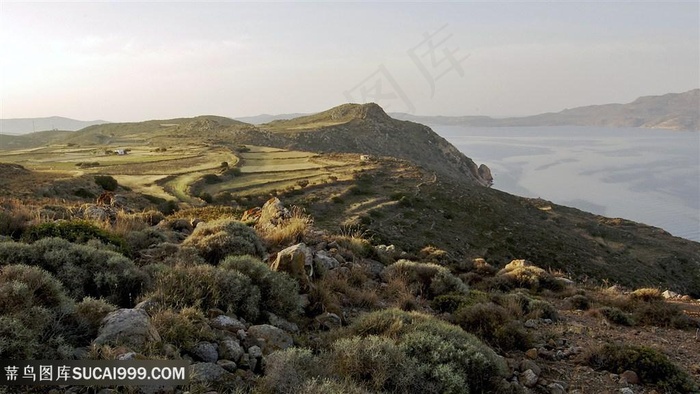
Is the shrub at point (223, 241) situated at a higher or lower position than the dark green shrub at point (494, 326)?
higher

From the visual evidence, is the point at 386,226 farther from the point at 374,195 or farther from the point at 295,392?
the point at 295,392

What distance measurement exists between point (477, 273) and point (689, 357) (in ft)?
20.4

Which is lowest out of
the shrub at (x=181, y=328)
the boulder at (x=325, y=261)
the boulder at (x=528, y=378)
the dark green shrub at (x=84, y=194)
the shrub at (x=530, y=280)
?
the shrub at (x=530, y=280)

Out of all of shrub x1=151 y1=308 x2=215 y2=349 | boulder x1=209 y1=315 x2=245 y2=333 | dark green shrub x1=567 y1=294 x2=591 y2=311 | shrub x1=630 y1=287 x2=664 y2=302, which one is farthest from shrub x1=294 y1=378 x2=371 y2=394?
shrub x1=630 y1=287 x2=664 y2=302

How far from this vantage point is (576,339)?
6.82 m

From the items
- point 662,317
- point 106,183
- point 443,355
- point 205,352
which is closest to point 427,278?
point 443,355

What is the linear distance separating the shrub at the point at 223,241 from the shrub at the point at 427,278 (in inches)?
129

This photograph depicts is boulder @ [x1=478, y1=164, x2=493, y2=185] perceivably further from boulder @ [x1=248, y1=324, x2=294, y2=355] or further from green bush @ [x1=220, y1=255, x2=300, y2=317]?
boulder @ [x1=248, y1=324, x2=294, y2=355]

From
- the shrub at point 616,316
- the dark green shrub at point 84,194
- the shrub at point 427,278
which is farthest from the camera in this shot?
the dark green shrub at point 84,194

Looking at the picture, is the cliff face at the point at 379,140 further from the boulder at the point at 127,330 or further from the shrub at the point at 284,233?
the boulder at the point at 127,330

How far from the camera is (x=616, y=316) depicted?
8508 millimetres

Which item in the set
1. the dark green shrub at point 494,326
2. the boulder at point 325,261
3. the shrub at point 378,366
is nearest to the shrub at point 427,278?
the boulder at point 325,261

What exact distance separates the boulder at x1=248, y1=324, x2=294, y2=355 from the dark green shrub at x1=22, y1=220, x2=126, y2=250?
3.97 m

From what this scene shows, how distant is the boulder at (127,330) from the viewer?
3900mm
